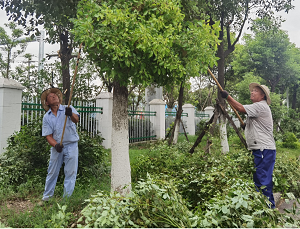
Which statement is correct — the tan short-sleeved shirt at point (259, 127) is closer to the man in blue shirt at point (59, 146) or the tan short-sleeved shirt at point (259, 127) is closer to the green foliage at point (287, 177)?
the green foliage at point (287, 177)

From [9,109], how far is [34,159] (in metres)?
2.00

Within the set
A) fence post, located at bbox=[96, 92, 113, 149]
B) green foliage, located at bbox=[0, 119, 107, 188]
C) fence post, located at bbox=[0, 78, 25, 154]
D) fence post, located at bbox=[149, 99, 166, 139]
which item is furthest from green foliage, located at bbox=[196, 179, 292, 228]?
fence post, located at bbox=[149, 99, 166, 139]

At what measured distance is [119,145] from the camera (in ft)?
12.6

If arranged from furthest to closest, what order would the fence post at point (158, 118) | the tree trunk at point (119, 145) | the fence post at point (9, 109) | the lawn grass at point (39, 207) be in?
1. the fence post at point (158, 118)
2. the fence post at point (9, 109)
3. the tree trunk at point (119, 145)
4. the lawn grass at point (39, 207)

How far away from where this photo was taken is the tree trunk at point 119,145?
3.83m

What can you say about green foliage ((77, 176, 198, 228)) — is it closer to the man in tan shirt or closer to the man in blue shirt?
the man in blue shirt

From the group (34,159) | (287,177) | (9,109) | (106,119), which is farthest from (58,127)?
(106,119)

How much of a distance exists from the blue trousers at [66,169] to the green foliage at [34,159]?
785 mm

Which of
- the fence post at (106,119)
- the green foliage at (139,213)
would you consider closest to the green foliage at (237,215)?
the green foliage at (139,213)

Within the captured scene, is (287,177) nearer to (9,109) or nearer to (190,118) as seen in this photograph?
(9,109)

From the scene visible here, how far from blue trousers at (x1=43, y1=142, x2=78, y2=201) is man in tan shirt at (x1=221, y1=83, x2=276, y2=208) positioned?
274 cm

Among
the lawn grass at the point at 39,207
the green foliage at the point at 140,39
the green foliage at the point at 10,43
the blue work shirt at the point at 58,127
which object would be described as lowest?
the lawn grass at the point at 39,207

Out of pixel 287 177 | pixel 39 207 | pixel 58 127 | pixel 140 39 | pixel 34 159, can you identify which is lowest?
pixel 39 207

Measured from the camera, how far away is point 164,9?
Result: 3129 millimetres
